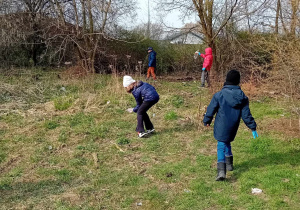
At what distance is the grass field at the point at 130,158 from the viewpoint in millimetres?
4246

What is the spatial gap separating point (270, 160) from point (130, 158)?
2.41 metres

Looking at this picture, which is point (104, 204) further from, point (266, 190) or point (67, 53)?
point (67, 53)

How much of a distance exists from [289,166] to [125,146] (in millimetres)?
2991

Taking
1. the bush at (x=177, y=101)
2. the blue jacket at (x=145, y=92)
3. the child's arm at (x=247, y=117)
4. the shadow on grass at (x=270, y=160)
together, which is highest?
the blue jacket at (x=145, y=92)

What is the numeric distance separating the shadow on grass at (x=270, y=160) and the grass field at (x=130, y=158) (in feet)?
0.05

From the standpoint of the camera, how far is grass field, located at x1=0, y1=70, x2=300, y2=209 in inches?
167

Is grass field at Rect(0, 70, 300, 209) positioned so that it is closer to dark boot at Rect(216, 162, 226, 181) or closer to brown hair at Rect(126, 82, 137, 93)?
dark boot at Rect(216, 162, 226, 181)

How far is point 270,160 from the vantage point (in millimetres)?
5344

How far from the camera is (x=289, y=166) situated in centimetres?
506

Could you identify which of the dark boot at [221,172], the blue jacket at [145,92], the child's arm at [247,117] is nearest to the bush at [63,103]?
the blue jacket at [145,92]

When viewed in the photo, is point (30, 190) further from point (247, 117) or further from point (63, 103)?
point (63, 103)

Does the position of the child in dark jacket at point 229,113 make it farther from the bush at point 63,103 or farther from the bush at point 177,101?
the bush at point 63,103

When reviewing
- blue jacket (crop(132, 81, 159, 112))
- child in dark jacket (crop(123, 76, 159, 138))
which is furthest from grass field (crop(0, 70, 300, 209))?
blue jacket (crop(132, 81, 159, 112))

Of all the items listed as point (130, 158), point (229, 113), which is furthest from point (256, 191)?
point (130, 158)
